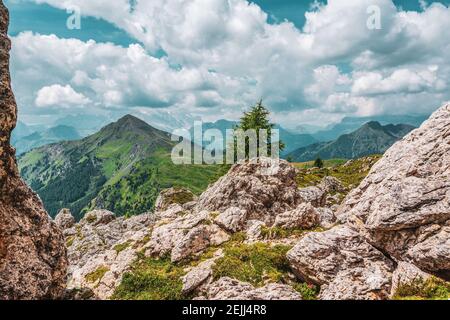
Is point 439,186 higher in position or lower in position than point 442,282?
higher

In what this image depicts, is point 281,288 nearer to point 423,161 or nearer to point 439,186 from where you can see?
point 439,186

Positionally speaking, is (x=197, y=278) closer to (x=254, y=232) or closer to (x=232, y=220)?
(x=254, y=232)

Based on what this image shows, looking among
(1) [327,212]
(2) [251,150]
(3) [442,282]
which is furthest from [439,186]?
(2) [251,150]

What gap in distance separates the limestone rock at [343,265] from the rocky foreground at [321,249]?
70 mm

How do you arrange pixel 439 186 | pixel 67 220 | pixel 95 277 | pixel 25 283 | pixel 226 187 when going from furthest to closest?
pixel 67 220, pixel 226 187, pixel 95 277, pixel 439 186, pixel 25 283

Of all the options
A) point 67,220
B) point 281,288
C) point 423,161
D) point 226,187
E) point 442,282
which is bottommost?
point 67,220

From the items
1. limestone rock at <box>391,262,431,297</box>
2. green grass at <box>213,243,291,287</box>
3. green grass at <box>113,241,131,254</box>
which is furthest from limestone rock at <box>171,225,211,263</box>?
limestone rock at <box>391,262,431,297</box>

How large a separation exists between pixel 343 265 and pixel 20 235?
2181cm

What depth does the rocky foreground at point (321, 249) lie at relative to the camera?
885 inches

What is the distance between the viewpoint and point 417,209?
23688mm

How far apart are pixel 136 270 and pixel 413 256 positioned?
23592 millimetres

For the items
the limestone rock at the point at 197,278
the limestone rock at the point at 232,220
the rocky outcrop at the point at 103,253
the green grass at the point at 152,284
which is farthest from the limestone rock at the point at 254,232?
the rocky outcrop at the point at 103,253

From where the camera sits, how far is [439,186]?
24.4m

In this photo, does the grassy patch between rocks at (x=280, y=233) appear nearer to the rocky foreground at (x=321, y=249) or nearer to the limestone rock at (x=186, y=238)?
the rocky foreground at (x=321, y=249)
